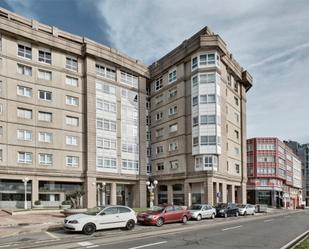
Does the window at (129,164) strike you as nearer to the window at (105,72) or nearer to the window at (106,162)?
the window at (106,162)

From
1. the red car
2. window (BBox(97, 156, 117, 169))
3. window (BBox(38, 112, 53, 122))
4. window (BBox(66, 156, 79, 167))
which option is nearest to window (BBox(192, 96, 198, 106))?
window (BBox(97, 156, 117, 169))

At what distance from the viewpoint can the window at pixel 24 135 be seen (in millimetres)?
46125

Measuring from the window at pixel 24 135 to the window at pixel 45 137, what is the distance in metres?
1.47

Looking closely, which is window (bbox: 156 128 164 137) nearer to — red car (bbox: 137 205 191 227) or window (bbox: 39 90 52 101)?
window (bbox: 39 90 52 101)

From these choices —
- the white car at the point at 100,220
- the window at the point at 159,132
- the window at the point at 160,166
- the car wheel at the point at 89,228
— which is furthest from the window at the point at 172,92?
the car wheel at the point at 89,228

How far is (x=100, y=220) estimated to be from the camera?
21.2m

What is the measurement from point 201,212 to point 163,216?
761 cm

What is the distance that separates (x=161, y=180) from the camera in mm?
59438

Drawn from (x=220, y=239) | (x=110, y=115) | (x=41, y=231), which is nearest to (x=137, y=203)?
(x=110, y=115)

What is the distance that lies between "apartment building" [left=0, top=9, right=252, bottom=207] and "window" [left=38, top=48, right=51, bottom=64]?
13cm

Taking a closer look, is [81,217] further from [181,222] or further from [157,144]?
[157,144]

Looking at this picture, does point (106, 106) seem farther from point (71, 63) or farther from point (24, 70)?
point (24, 70)

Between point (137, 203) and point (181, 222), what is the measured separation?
28.3 m

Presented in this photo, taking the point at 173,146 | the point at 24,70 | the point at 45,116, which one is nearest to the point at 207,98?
the point at 173,146
